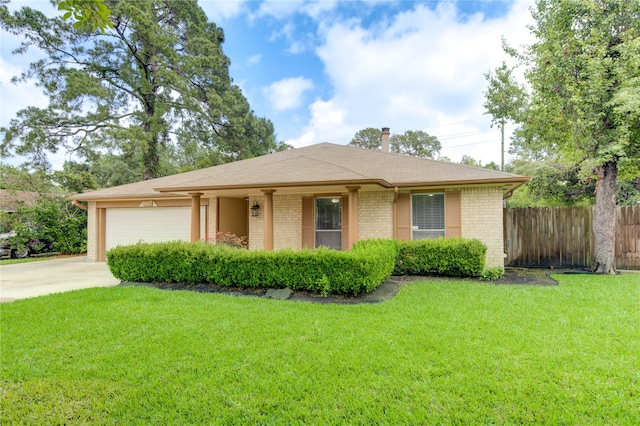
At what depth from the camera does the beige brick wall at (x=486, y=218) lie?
8.95 meters

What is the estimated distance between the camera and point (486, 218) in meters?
9.06

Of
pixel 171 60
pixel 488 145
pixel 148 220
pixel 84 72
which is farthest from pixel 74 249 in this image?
pixel 488 145

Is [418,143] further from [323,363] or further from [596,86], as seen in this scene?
[323,363]

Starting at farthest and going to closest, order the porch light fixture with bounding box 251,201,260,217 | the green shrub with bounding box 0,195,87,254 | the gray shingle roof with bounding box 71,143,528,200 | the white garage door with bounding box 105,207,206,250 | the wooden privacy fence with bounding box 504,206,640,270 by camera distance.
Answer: the green shrub with bounding box 0,195,87,254 < the white garage door with bounding box 105,207,206,250 < the porch light fixture with bounding box 251,201,260,217 < the wooden privacy fence with bounding box 504,206,640,270 < the gray shingle roof with bounding box 71,143,528,200

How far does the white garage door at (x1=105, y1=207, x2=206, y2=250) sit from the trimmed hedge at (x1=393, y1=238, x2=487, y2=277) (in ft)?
24.8

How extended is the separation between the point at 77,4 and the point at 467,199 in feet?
30.6

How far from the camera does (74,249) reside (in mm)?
15250

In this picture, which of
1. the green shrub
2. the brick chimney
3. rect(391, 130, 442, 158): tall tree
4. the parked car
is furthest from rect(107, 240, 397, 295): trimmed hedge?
rect(391, 130, 442, 158): tall tree

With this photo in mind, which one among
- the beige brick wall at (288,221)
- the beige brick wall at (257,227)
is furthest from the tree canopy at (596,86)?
the beige brick wall at (257,227)

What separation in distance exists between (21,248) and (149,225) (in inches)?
260

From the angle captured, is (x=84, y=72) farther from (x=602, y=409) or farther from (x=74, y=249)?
(x=602, y=409)

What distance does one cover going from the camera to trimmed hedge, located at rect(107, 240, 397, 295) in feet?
21.0

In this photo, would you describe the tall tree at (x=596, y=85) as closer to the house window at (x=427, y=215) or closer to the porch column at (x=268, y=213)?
the house window at (x=427, y=215)

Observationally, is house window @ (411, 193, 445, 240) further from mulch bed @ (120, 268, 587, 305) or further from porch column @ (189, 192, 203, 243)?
porch column @ (189, 192, 203, 243)
